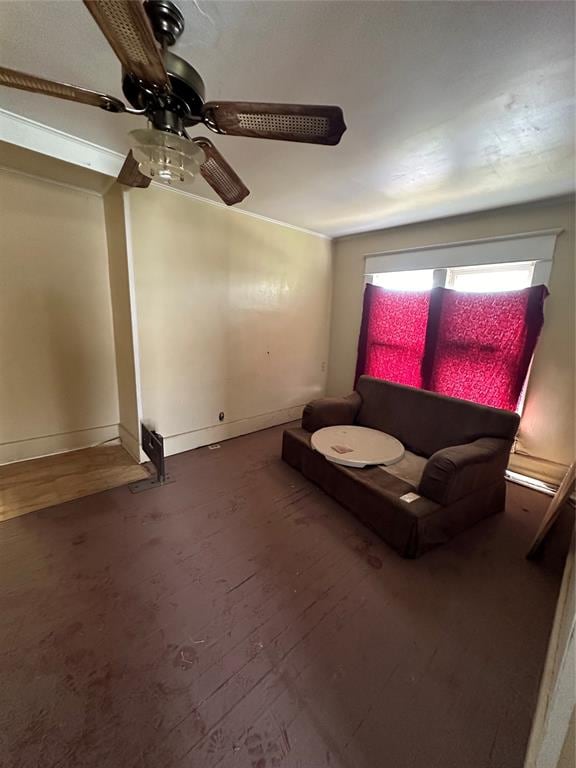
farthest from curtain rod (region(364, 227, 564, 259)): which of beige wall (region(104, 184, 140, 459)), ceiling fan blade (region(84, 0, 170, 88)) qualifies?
ceiling fan blade (region(84, 0, 170, 88))

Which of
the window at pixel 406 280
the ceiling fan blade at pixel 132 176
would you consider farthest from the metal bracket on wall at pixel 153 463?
the window at pixel 406 280

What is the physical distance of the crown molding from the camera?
5.93 feet

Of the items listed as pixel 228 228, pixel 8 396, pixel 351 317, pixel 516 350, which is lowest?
pixel 8 396

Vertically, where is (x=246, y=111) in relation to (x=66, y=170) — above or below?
below

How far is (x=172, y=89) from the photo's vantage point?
102 cm

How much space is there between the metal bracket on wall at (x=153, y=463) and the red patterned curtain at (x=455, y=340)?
265 centimetres

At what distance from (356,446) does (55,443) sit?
2860mm

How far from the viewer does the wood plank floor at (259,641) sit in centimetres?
107

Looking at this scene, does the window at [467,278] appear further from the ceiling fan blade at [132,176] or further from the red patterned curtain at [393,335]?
the ceiling fan blade at [132,176]

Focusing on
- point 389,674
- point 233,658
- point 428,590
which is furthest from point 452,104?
point 233,658

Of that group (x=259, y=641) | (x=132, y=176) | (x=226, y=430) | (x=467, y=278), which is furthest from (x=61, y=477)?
(x=467, y=278)

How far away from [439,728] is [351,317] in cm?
382

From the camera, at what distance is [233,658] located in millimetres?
1325

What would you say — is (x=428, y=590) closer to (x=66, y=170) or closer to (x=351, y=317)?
(x=351, y=317)
